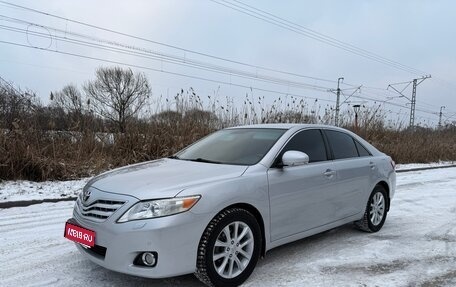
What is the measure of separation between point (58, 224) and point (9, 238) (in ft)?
2.53

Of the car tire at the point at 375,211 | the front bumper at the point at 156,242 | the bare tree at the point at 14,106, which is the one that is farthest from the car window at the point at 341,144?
the bare tree at the point at 14,106

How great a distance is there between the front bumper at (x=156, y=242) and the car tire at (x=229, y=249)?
0.35 ft

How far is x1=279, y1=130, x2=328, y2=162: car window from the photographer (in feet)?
15.4

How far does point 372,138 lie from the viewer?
17766 mm

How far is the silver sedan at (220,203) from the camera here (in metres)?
3.33

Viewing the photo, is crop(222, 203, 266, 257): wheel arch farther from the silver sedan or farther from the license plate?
the license plate

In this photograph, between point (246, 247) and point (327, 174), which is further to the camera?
point (327, 174)

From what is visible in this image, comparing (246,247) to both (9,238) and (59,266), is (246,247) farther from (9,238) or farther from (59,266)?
(9,238)

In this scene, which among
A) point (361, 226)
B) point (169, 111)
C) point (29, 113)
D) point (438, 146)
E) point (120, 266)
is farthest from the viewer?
point (438, 146)

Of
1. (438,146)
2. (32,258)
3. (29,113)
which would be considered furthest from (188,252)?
(438,146)

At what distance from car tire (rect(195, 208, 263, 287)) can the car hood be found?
383mm

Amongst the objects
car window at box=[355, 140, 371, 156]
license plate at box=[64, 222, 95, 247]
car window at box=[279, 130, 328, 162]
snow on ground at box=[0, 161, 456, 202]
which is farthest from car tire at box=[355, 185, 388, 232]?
snow on ground at box=[0, 161, 456, 202]

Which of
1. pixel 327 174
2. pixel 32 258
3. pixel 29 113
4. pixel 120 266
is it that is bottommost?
pixel 32 258

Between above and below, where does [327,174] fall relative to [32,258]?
above
